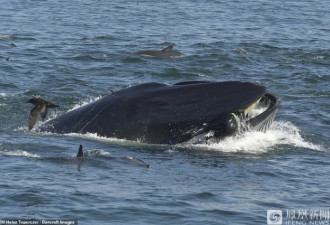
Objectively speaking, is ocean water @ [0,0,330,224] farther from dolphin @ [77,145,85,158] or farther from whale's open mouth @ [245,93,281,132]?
whale's open mouth @ [245,93,281,132]

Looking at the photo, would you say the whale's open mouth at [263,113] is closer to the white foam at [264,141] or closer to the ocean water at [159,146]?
the white foam at [264,141]

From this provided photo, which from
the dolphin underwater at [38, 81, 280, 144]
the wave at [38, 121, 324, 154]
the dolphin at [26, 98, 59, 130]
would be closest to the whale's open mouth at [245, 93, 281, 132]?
the dolphin underwater at [38, 81, 280, 144]

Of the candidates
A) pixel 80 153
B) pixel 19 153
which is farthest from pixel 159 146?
pixel 19 153

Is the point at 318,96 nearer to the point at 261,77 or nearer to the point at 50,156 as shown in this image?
the point at 261,77

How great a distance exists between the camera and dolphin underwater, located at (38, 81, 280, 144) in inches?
593

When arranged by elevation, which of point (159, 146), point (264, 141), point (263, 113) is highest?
point (263, 113)

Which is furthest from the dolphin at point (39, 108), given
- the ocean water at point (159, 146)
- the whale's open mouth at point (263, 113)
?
the whale's open mouth at point (263, 113)

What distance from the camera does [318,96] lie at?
24.4 meters

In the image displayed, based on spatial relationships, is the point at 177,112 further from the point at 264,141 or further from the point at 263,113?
the point at 264,141

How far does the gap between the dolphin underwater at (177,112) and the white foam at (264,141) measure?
0.38m

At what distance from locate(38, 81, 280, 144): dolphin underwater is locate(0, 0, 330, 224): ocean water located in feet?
1.25

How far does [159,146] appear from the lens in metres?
15.7

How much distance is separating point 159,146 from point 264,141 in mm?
2646

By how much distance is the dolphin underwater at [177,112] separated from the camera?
15070 mm
